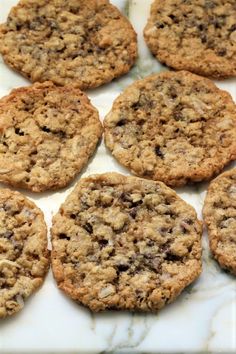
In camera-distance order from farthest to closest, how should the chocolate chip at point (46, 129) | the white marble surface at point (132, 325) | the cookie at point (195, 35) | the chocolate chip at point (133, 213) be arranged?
the cookie at point (195, 35)
the chocolate chip at point (46, 129)
the chocolate chip at point (133, 213)
the white marble surface at point (132, 325)

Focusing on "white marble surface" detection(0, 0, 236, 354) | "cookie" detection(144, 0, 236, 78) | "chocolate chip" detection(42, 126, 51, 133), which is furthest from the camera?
"cookie" detection(144, 0, 236, 78)

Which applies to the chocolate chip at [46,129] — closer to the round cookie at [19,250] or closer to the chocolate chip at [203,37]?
the round cookie at [19,250]

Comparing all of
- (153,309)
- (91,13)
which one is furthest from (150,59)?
(153,309)

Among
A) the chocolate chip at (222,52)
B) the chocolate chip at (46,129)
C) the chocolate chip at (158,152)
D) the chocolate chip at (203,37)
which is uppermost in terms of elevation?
the chocolate chip at (203,37)

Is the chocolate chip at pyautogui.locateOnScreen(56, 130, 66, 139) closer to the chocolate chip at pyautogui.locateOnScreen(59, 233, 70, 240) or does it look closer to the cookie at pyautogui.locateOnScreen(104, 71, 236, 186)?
the cookie at pyautogui.locateOnScreen(104, 71, 236, 186)

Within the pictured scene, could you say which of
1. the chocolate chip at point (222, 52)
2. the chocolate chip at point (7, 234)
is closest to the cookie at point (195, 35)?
the chocolate chip at point (222, 52)

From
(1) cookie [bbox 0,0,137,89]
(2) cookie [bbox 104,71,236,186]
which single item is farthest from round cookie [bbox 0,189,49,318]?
(1) cookie [bbox 0,0,137,89]

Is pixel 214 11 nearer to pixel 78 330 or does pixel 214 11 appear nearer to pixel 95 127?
pixel 95 127
